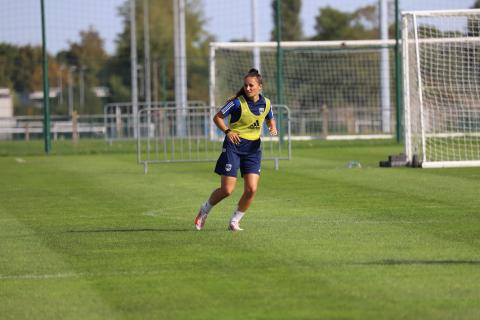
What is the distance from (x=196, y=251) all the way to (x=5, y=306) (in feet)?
9.17

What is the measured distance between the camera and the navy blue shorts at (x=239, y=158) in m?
12.6

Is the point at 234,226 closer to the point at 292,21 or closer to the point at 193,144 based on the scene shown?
the point at 193,144

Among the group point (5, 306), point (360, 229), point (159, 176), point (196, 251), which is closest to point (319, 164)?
point (159, 176)

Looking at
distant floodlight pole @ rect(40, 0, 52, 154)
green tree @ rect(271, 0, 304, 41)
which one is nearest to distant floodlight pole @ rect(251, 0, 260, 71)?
distant floodlight pole @ rect(40, 0, 52, 154)

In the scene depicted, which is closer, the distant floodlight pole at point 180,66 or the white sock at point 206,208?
the white sock at point 206,208

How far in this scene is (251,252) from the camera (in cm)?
1054

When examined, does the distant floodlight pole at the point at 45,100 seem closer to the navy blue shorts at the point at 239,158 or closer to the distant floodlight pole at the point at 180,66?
the distant floodlight pole at the point at 180,66

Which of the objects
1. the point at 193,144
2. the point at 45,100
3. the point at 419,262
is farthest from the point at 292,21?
the point at 419,262

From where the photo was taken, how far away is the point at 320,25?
9562 cm

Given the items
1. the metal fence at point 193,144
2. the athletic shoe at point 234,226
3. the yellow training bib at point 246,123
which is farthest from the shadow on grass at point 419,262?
the metal fence at point 193,144

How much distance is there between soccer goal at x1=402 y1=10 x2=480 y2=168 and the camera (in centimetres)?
2381

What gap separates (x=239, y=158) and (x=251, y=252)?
234 cm

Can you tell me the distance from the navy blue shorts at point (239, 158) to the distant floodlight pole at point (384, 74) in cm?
2798

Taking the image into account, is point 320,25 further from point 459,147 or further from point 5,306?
point 5,306
